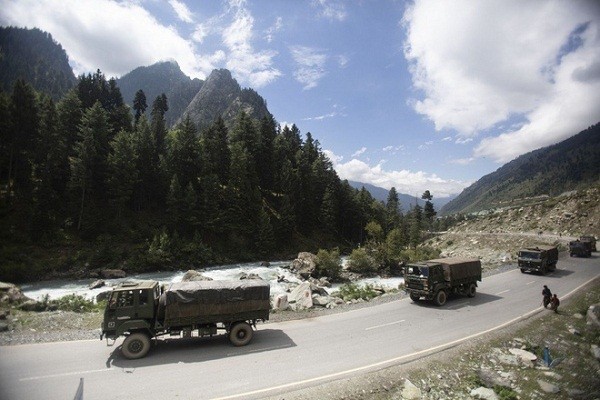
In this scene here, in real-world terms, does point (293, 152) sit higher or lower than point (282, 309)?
higher

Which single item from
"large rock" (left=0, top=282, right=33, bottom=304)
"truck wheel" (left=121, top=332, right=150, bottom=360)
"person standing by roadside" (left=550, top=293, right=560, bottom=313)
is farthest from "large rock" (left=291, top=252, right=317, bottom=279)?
"truck wheel" (left=121, top=332, right=150, bottom=360)

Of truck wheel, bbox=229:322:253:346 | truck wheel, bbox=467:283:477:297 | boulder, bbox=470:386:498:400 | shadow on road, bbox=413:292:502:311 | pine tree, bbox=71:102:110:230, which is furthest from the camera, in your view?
pine tree, bbox=71:102:110:230

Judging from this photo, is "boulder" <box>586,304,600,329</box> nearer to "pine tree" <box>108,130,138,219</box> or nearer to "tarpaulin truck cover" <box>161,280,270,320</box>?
"tarpaulin truck cover" <box>161,280,270,320</box>

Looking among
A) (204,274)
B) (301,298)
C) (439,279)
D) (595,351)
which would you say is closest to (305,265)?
(204,274)

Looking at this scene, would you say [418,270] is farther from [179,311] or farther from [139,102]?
[139,102]

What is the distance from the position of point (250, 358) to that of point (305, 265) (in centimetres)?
3247

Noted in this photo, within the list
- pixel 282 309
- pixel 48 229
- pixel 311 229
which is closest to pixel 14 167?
pixel 48 229

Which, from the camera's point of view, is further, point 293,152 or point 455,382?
point 293,152

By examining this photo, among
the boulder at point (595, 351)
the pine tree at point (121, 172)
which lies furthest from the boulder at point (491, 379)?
the pine tree at point (121, 172)

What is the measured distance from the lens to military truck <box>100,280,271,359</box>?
12766mm

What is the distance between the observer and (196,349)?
1372cm

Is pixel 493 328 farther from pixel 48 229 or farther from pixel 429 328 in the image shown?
pixel 48 229

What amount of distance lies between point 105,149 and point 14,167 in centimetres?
1308

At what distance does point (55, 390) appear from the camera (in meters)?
10.0
